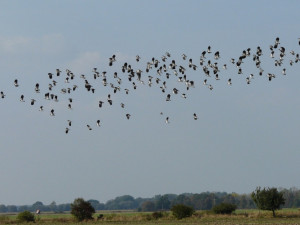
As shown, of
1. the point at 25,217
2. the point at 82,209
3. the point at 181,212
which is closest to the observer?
the point at 181,212

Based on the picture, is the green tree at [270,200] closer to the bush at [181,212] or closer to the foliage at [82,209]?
the bush at [181,212]

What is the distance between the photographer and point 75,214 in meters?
99.2

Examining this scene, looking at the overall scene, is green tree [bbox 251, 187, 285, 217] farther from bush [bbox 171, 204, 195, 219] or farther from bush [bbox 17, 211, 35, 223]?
bush [bbox 17, 211, 35, 223]

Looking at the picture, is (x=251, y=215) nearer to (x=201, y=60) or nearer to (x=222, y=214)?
(x=222, y=214)

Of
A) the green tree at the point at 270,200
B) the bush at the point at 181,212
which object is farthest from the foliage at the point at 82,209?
the green tree at the point at 270,200

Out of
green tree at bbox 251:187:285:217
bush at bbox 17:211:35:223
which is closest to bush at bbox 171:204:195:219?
green tree at bbox 251:187:285:217

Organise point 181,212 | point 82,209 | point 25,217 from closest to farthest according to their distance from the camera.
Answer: point 181,212 → point 82,209 → point 25,217

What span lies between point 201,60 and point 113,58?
850 centimetres

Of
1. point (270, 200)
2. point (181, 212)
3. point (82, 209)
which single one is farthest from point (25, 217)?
point (270, 200)

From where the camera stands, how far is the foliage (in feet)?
324

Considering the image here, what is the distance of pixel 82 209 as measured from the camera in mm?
98938

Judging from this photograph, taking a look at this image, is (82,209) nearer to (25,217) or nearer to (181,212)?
(25,217)

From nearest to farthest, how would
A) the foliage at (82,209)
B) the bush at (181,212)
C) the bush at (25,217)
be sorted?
the bush at (181,212), the foliage at (82,209), the bush at (25,217)

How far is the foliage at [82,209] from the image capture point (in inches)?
3888
